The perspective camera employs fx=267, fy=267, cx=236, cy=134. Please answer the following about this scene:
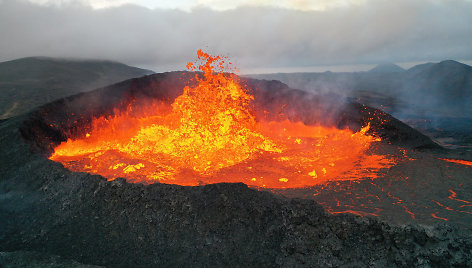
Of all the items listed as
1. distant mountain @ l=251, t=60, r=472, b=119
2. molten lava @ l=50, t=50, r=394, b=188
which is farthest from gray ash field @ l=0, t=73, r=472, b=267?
distant mountain @ l=251, t=60, r=472, b=119

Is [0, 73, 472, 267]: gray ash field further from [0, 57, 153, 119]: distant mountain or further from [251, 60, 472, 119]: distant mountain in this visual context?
[0, 57, 153, 119]: distant mountain

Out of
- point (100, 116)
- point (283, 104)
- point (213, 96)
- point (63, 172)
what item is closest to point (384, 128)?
point (283, 104)

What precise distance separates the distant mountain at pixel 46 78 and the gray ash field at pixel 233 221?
27.8 meters

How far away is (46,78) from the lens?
47.9 meters

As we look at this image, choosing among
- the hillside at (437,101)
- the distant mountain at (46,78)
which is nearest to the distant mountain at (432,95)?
the hillside at (437,101)

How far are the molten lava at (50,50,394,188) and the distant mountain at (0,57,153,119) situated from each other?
2218 cm

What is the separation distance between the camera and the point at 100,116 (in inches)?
532

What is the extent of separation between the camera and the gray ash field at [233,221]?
4480mm

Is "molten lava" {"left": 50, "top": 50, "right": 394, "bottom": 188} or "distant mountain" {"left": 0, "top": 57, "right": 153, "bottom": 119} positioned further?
"distant mountain" {"left": 0, "top": 57, "right": 153, "bottom": 119}

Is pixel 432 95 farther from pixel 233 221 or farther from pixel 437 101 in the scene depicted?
pixel 233 221

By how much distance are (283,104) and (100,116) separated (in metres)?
9.81

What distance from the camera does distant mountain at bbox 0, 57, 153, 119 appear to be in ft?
107

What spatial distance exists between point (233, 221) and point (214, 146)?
6.84m

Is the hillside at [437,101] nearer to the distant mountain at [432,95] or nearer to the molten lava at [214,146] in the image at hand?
the distant mountain at [432,95]
